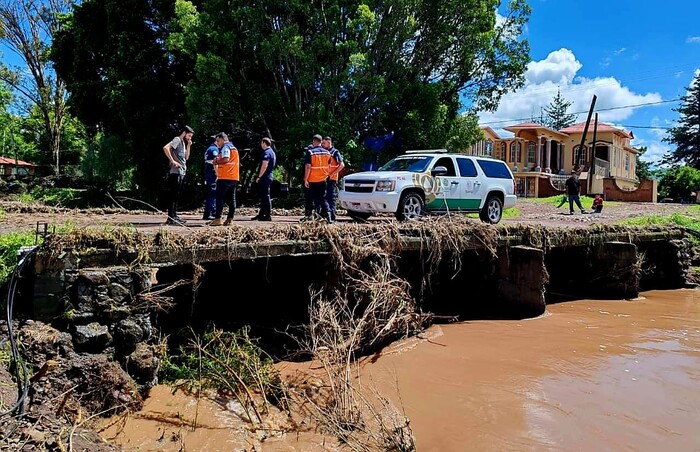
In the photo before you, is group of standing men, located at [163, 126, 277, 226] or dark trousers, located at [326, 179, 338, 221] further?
dark trousers, located at [326, 179, 338, 221]

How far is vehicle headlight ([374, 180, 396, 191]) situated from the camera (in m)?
11.1

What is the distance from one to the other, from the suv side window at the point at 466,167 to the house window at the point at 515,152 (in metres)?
32.9

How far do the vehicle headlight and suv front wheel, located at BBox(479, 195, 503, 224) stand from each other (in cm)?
300

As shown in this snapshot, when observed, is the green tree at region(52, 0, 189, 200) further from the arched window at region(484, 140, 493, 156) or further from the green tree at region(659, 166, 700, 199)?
the green tree at region(659, 166, 700, 199)

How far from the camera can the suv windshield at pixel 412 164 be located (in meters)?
11.8

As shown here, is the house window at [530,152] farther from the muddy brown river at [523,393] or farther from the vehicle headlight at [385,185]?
the vehicle headlight at [385,185]

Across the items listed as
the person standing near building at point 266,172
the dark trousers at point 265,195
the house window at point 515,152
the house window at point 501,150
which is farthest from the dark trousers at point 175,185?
the house window at point 515,152

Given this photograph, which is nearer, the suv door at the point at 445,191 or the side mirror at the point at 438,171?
the side mirror at the point at 438,171

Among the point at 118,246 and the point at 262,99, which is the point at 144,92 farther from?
the point at 118,246

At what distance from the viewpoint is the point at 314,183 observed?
10.5 m

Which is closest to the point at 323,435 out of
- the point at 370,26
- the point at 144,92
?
the point at 370,26

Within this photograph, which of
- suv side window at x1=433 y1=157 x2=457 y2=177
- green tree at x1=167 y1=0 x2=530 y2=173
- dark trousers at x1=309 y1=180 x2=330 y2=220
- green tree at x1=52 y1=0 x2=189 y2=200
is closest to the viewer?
dark trousers at x1=309 y1=180 x2=330 y2=220

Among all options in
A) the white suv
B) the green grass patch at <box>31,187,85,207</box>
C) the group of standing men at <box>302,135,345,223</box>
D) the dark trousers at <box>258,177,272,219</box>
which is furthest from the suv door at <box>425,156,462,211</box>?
Result: the green grass patch at <box>31,187,85,207</box>

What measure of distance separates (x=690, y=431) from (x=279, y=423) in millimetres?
4397
